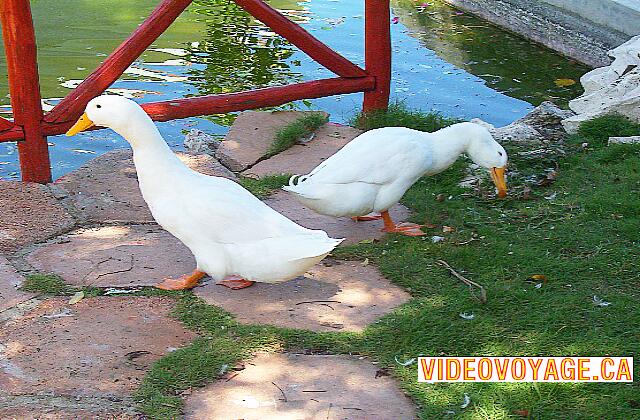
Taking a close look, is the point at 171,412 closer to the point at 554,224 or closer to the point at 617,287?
the point at 617,287

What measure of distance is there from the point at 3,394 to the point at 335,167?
181cm

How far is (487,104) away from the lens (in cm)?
766

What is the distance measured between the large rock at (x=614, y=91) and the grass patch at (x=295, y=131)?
5.35 feet

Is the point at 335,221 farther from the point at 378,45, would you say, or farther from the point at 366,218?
the point at 378,45

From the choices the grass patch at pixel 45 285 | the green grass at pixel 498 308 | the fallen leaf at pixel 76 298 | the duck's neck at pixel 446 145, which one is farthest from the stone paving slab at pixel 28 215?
the duck's neck at pixel 446 145

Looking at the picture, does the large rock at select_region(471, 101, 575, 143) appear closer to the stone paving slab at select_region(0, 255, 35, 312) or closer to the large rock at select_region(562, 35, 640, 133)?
the large rock at select_region(562, 35, 640, 133)

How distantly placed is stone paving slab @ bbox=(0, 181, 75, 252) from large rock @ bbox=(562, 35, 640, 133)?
3268 millimetres

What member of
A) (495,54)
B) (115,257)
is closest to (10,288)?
(115,257)

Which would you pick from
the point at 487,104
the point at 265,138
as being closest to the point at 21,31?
the point at 265,138

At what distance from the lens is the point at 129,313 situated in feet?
11.0

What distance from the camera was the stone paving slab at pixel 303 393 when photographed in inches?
108

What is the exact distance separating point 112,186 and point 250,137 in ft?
3.54

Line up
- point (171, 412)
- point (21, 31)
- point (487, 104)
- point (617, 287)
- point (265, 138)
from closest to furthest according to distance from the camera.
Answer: point (171, 412) → point (617, 287) → point (21, 31) → point (265, 138) → point (487, 104)

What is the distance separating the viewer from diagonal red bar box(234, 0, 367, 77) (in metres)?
5.15
